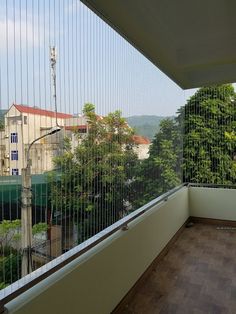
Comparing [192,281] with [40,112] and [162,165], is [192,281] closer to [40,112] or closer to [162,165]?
[162,165]

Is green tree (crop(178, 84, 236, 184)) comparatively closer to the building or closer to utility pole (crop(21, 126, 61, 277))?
the building

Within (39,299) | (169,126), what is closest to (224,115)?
(169,126)

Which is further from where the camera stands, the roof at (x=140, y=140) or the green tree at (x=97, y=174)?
the roof at (x=140, y=140)

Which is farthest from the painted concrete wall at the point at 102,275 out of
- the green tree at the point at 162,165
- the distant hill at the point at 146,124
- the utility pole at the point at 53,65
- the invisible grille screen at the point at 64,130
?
the utility pole at the point at 53,65

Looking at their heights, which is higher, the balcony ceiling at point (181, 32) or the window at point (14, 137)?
the balcony ceiling at point (181, 32)

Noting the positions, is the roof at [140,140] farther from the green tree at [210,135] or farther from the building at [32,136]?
the green tree at [210,135]

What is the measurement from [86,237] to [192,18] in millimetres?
2050

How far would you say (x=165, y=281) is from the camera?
258cm

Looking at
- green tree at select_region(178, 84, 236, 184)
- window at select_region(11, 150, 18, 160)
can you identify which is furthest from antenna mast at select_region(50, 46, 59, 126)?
green tree at select_region(178, 84, 236, 184)

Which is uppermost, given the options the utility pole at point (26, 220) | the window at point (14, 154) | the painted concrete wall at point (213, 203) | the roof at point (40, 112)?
the roof at point (40, 112)

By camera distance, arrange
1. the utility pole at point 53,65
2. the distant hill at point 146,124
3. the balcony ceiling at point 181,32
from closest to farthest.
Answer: the utility pole at point 53,65, the balcony ceiling at point 181,32, the distant hill at point 146,124

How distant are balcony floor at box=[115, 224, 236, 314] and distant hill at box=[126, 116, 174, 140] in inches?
58.5

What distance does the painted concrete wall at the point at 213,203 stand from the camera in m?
4.34

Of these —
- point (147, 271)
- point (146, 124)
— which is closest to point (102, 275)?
point (147, 271)
